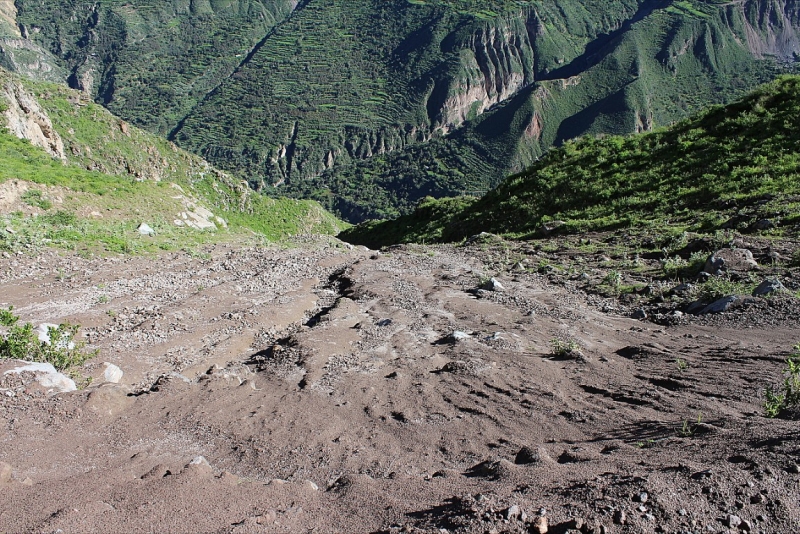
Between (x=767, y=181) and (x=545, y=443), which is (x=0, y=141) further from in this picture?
(x=767, y=181)

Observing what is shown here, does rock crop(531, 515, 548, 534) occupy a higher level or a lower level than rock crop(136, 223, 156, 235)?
higher

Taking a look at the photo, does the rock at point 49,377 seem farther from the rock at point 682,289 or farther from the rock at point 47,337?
the rock at point 682,289

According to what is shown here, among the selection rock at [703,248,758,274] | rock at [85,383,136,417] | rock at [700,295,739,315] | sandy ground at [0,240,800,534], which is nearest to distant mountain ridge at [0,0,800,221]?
rock at [703,248,758,274]

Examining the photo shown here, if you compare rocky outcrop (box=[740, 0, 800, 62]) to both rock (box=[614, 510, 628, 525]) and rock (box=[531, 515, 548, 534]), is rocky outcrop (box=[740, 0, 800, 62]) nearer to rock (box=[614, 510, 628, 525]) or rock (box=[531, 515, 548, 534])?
rock (box=[614, 510, 628, 525])

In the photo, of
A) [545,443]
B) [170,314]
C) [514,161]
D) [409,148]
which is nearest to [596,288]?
[545,443]

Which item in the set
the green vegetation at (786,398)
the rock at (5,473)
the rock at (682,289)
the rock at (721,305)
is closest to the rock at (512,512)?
the green vegetation at (786,398)

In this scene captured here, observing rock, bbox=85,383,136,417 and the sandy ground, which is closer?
the sandy ground
